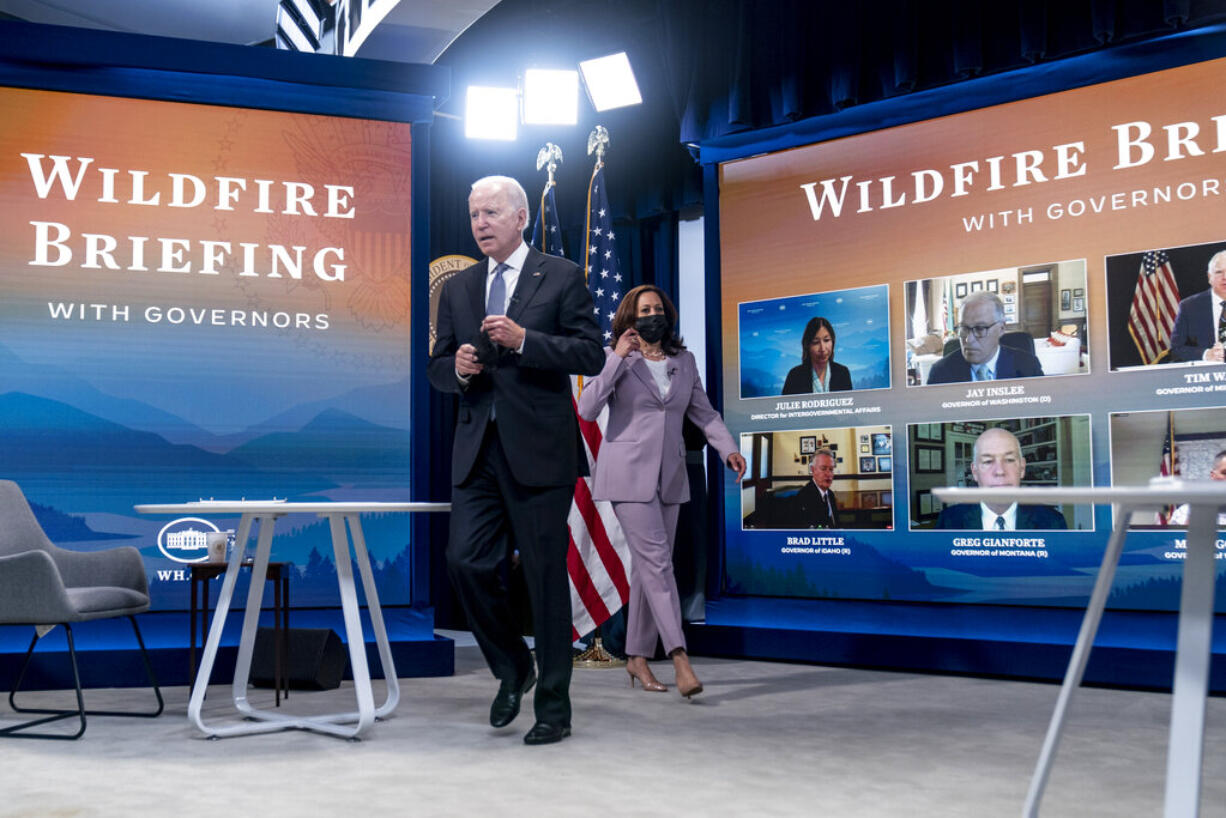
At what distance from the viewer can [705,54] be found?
6055mm

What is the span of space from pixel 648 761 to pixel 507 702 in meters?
0.61

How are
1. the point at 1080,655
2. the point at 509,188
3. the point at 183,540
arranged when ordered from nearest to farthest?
the point at 1080,655 → the point at 509,188 → the point at 183,540

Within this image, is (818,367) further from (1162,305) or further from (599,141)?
(599,141)

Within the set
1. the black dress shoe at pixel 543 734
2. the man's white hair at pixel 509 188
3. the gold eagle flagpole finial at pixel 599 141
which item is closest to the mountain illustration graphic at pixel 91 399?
the man's white hair at pixel 509 188

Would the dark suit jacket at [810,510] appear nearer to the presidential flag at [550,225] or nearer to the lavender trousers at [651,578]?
the lavender trousers at [651,578]

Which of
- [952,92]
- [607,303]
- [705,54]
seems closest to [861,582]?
[607,303]

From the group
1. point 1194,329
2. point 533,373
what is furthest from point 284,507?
point 1194,329

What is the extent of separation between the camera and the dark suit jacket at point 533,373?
330 cm

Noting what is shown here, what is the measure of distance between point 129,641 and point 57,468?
0.80 meters

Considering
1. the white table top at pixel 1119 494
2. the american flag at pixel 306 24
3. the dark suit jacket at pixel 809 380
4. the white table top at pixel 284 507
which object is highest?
the american flag at pixel 306 24

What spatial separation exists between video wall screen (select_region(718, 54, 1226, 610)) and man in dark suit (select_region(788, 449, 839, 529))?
0.04 feet

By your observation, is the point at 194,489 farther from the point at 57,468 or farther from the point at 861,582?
the point at 861,582

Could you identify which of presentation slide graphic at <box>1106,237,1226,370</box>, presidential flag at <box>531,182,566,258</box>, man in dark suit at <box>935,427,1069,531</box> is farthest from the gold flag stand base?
presentation slide graphic at <box>1106,237,1226,370</box>

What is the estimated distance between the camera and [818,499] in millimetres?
5715
